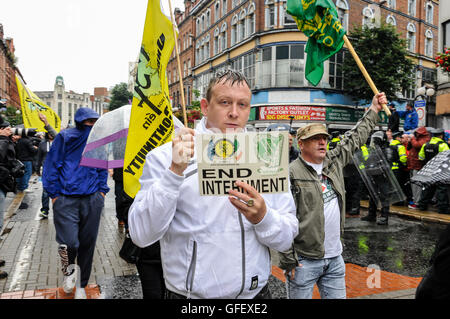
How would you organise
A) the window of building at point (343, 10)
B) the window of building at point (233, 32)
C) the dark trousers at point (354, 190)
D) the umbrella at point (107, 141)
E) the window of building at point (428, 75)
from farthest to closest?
the window of building at point (428, 75) < the window of building at point (233, 32) < the window of building at point (343, 10) < the dark trousers at point (354, 190) < the umbrella at point (107, 141)

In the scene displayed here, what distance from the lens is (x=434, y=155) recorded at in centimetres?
976

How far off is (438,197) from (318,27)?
764cm

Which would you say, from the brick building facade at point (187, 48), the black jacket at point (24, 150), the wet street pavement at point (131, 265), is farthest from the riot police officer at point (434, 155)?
the brick building facade at point (187, 48)

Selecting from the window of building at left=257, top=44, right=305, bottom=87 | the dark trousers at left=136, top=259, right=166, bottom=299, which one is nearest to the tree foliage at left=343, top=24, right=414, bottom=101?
the window of building at left=257, top=44, right=305, bottom=87

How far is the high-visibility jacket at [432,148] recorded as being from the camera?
964 centimetres

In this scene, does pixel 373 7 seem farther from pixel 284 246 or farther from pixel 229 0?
pixel 284 246

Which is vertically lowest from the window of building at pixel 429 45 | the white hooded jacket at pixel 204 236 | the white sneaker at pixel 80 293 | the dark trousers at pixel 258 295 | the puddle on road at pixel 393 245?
the puddle on road at pixel 393 245

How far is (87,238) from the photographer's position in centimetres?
433

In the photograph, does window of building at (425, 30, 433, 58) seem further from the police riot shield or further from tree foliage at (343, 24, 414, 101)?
the police riot shield

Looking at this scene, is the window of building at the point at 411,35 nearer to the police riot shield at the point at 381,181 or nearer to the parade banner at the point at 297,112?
the parade banner at the point at 297,112

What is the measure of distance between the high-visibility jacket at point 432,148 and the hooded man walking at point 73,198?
29.7 ft

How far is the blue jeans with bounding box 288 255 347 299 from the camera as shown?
9.57 feet

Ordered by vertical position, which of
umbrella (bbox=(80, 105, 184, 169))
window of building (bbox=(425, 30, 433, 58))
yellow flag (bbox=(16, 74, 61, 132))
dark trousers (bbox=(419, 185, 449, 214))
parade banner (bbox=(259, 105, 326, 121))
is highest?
window of building (bbox=(425, 30, 433, 58))

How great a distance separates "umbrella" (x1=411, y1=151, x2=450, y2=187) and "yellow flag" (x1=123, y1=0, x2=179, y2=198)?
7.05ft
